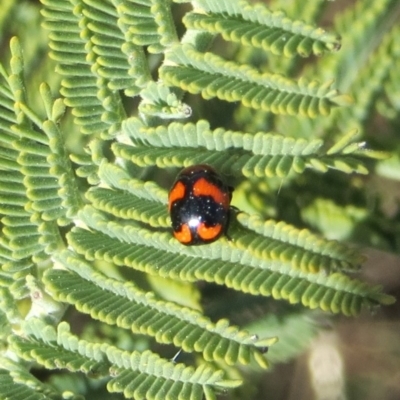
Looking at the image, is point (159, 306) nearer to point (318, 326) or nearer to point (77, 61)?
point (77, 61)

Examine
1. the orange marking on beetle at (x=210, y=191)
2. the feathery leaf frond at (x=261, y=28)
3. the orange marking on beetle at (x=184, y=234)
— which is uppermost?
the feathery leaf frond at (x=261, y=28)

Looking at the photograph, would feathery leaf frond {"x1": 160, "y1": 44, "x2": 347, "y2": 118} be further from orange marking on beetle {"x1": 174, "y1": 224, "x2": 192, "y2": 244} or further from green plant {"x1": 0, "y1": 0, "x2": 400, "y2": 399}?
orange marking on beetle {"x1": 174, "y1": 224, "x2": 192, "y2": 244}

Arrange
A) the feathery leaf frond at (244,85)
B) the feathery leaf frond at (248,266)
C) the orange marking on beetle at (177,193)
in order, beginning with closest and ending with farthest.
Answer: the feathery leaf frond at (244,85)
the feathery leaf frond at (248,266)
the orange marking on beetle at (177,193)

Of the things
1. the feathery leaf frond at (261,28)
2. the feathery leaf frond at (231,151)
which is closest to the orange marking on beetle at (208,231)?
the feathery leaf frond at (231,151)

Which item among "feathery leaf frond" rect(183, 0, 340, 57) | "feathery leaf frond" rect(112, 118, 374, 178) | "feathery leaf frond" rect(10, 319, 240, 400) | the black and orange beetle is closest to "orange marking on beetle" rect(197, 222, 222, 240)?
the black and orange beetle

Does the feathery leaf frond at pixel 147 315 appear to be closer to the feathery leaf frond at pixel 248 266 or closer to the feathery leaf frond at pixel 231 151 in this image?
the feathery leaf frond at pixel 248 266

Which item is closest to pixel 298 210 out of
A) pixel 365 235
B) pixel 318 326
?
pixel 365 235

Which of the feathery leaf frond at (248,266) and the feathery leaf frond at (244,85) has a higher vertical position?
the feathery leaf frond at (244,85)

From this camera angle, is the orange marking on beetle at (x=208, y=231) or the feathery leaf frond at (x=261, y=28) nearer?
the feathery leaf frond at (x=261, y=28)

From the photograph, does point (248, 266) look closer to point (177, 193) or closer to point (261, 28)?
point (177, 193)
